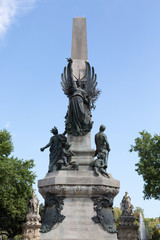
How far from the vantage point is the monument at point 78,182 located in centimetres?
970

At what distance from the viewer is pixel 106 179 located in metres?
10.2

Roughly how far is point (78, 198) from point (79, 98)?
3969 millimetres

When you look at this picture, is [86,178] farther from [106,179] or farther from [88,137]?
[88,137]

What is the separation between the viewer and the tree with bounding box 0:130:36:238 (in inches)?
1187

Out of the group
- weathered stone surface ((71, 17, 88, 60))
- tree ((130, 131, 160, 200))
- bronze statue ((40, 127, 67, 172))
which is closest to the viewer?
bronze statue ((40, 127, 67, 172))

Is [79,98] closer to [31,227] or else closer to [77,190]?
[77,190]

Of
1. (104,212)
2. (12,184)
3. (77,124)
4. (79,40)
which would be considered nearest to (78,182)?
(104,212)

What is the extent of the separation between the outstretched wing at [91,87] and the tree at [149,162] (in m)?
14.1

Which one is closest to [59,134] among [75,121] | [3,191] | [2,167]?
[75,121]

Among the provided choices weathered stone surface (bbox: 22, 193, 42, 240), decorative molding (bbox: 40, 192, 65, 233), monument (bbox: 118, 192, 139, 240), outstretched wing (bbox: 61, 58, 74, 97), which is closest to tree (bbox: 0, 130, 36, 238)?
weathered stone surface (bbox: 22, 193, 42, 240)

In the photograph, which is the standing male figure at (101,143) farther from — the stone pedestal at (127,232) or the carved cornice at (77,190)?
the stone pedestal at (127,232)

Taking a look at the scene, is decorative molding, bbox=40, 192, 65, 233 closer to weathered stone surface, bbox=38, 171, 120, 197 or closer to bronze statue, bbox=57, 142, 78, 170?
weathered stone surface, bbox=38, 171, 120, 197

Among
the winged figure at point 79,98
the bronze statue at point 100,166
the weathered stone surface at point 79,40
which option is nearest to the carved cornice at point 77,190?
the bronze statue at point 100,166

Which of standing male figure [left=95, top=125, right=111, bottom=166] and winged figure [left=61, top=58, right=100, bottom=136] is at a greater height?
winged figure [left=61, top=58, right=100, bottom=136]
